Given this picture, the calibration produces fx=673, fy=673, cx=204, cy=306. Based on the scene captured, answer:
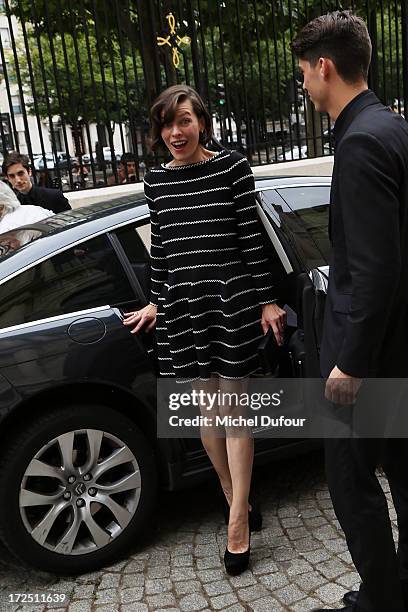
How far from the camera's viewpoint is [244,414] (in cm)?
281

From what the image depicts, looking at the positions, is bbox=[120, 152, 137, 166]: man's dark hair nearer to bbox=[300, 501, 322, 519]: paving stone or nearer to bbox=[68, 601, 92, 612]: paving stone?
bbox=[300, 501, 322, 519]: paving stone

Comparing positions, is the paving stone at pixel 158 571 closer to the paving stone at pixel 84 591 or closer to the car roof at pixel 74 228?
the paving stone at pixel 84 591

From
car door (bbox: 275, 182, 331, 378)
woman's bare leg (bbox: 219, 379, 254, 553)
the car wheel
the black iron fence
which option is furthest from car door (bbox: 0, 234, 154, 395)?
the black iron fence

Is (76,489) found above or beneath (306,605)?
above

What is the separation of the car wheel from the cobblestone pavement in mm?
129

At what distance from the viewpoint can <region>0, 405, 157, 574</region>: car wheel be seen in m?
2.73

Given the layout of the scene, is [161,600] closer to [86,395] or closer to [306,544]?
[306,544]

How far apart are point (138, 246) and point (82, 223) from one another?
0.92ft

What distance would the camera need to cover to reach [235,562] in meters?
2.78

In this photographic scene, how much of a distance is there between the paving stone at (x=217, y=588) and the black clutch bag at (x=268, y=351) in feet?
2.92

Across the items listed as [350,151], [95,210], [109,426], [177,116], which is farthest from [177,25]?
[350,151]

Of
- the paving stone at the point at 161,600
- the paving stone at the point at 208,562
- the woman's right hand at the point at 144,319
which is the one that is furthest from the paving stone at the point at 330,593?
the woman's right hand at the point at 144,319

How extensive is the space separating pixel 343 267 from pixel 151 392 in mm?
1248

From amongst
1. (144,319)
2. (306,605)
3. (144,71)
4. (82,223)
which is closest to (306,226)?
(144,319)
